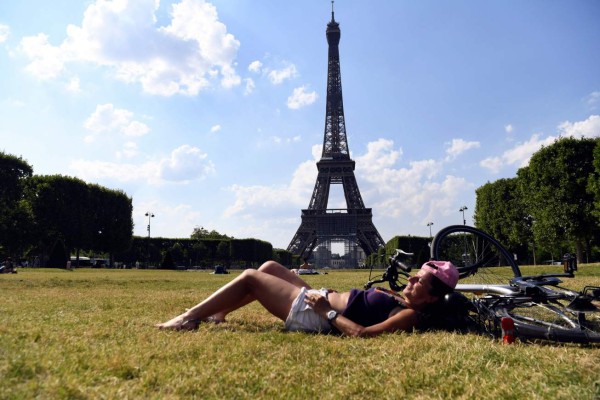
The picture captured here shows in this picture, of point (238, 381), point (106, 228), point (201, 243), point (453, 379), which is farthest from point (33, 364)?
point (201, 243)

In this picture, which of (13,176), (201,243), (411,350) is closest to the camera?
(411,350)

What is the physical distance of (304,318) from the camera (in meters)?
4.41

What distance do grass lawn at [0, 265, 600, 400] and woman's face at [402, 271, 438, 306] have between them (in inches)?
12.4

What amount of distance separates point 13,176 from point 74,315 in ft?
128

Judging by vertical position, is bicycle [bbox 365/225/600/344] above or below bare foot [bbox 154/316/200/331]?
above

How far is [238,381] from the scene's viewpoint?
259 centimetres

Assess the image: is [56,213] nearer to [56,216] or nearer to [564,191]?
[56,216]

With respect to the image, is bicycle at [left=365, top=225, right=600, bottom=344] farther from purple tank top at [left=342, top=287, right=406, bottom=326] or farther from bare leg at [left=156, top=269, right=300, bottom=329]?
bare leg at [left=156, top=269, right=300, bottom=329]

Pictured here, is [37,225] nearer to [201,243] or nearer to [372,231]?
[201,243]

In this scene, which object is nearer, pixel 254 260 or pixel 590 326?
pixel 590 326

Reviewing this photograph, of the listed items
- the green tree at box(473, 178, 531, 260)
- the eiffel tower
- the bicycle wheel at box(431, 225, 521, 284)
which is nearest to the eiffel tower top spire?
the eiffel tower

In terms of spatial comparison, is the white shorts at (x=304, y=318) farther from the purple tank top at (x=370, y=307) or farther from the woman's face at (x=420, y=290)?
the woman's face at (x=420, y=290)

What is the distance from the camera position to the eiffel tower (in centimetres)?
6850

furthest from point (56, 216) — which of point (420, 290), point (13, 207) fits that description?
point (420, 290)
